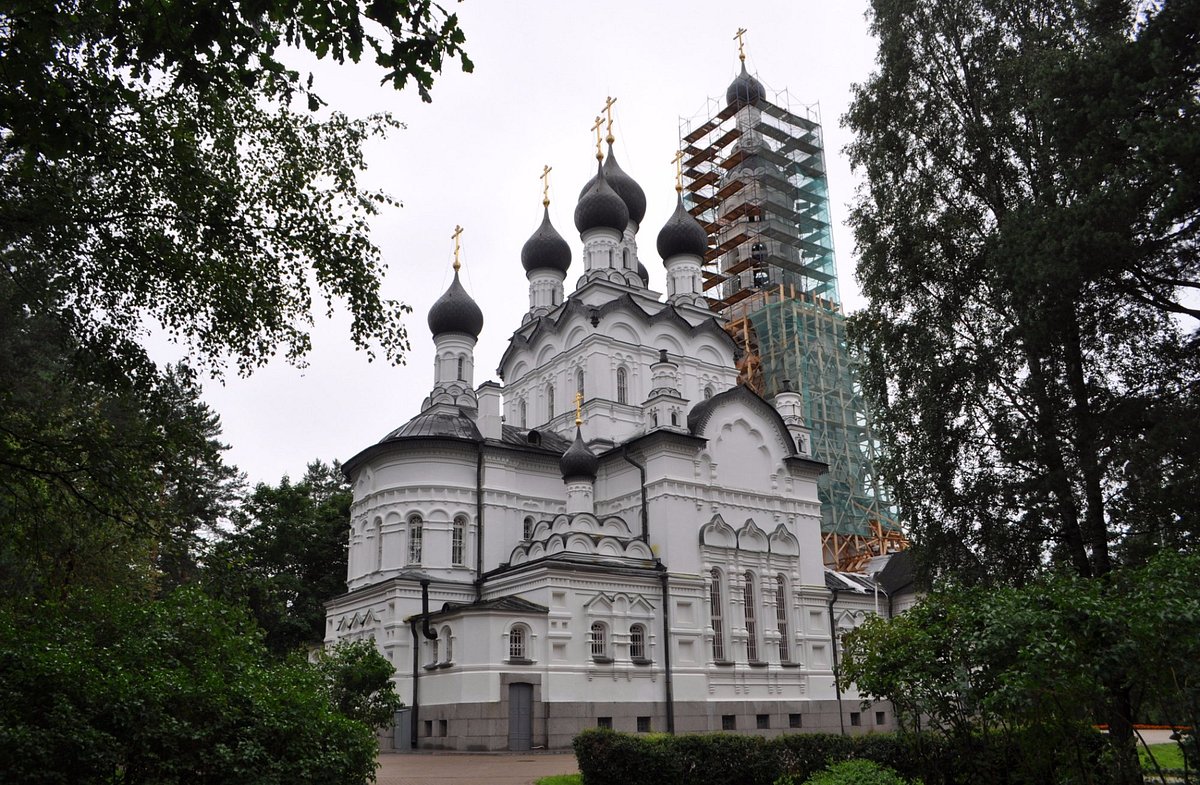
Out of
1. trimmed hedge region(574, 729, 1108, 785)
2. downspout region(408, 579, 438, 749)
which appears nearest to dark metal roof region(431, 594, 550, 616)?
downspout region(408, 579, 438, 749)

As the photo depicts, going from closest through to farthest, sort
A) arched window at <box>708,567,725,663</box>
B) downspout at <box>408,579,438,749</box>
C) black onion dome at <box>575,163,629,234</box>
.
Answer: downspout at <box>408,579,438,749</box>
arched window at <box>708,567,725,663</box>
black onion dome at <box>575,163,629,234</box>

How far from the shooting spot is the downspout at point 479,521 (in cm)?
2380

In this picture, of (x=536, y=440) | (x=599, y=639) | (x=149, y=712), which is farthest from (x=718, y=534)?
(x=149, y=712)

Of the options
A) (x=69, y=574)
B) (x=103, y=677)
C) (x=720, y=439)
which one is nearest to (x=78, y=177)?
(x=103, y=677)

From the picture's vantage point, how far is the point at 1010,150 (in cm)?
1564

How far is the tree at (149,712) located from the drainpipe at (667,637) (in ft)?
45.4

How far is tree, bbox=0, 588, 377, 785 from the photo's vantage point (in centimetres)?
738

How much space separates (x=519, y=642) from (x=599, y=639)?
2.08 meters

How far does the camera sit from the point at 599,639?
21.9m

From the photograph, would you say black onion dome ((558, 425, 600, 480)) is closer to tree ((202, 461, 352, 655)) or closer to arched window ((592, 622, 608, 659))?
arched window ((592, 622, 608, 659))

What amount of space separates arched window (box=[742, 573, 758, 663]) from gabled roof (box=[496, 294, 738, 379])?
859 centimetres

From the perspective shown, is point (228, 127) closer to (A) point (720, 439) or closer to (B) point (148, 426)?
(B) point (148, 426)

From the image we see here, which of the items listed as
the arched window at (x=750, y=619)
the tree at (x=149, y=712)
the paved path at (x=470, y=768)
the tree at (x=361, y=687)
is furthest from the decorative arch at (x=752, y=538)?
the tree at (x=149, y=712)

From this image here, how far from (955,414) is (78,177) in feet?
41.2
